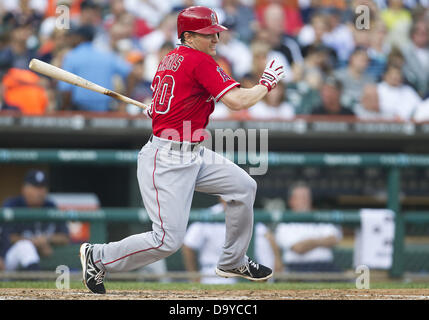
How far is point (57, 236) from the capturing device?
6719 mm

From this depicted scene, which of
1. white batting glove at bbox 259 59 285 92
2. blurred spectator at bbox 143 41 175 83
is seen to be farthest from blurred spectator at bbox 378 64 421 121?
white batting glove at bbox 259 59 285 92

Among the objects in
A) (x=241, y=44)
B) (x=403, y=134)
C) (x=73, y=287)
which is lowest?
(x=73, y=287)

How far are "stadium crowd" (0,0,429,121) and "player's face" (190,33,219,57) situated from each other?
308 centimetres

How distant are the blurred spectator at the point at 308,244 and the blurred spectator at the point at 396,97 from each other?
2221 mm

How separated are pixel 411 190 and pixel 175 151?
3.97 meters

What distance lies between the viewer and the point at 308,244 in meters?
6.89

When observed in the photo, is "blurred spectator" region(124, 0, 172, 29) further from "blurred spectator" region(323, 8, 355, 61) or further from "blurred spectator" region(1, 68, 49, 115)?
"blurred spectator" region(1, 68, 49, 115)

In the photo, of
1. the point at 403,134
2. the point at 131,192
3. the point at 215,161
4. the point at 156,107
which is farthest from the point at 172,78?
the point at 403,134

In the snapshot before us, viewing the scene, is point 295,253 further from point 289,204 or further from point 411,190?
point 411,190

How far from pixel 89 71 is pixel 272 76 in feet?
12.6

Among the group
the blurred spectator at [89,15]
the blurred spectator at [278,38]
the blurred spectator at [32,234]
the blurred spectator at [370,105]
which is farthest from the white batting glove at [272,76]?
the blurred spectator at [89,15]

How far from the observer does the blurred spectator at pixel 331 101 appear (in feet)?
26.5

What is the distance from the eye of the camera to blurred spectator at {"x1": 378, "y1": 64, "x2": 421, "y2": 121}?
28.4 ft
